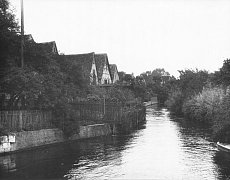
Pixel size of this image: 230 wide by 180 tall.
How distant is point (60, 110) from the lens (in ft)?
92.5

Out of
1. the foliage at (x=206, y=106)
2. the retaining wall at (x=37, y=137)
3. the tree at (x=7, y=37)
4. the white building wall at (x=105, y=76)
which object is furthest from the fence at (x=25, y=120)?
the white building wall at (x=105, y=76)

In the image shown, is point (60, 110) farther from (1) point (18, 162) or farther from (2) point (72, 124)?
(1) point (18, 162)

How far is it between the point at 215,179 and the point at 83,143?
14.3 m

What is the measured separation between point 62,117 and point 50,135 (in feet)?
6.56

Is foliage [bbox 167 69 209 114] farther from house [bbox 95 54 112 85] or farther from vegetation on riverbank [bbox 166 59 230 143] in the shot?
house [bbox 95 54 112 85]

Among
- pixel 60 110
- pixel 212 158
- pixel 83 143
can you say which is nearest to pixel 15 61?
pixel 60 110

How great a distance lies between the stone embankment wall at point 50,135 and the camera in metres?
23.0

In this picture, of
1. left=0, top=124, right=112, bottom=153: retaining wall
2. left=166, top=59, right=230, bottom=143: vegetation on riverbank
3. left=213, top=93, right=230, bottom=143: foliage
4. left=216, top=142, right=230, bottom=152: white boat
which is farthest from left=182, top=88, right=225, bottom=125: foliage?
left=0, top=124, right=112, bottom=153: retaining wall

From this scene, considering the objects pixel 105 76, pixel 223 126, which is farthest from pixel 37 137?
pixel 105 76

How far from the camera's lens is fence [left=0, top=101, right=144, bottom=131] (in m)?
24.8

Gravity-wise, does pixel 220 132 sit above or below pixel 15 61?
below

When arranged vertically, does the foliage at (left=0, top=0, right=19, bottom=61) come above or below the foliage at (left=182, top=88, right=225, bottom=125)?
above

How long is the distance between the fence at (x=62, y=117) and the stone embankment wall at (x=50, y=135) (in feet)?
2.43

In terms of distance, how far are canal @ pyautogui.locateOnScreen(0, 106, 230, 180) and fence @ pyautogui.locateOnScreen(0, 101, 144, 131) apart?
2441 millimetres
